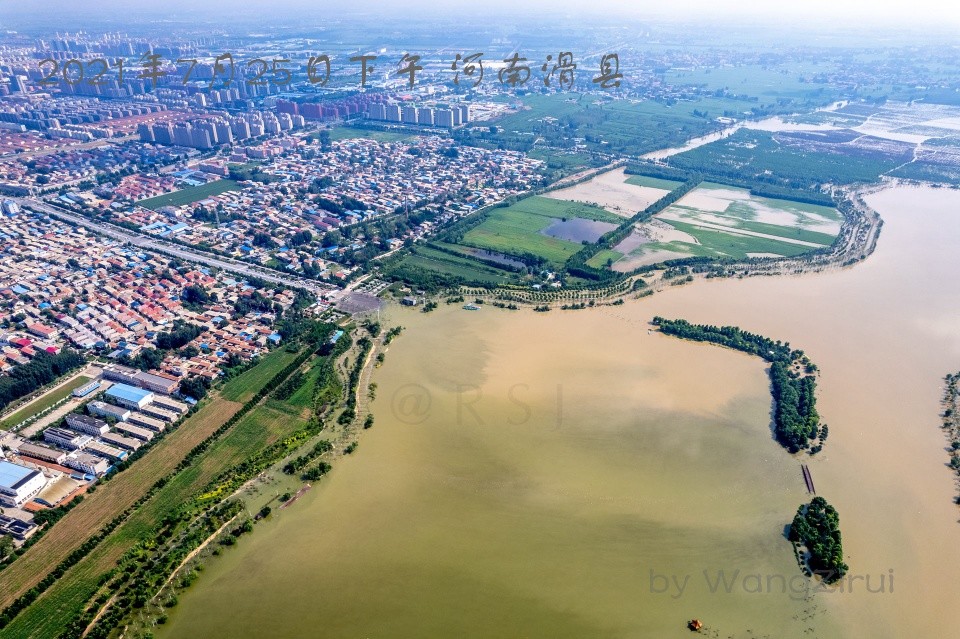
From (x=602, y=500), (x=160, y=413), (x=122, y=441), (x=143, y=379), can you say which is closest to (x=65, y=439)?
(x=122, y=441)

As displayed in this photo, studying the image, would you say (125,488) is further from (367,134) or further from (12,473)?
(367,134)

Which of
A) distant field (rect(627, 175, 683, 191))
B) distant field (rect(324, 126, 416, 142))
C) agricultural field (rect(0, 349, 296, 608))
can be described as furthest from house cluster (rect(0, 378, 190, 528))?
distant field (rect(324, 126, 416, 142))

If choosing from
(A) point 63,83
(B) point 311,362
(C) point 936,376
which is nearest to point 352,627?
(B) point 311,362

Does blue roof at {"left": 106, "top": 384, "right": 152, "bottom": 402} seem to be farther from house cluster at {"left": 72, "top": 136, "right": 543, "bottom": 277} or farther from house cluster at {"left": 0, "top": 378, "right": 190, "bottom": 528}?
house cluster at {"left": 72, "top": 136, "right": 543, "bottom": 277}

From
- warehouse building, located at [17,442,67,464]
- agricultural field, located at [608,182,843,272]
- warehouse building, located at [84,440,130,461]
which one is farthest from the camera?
agricultural field, located at [608,182,843,272]

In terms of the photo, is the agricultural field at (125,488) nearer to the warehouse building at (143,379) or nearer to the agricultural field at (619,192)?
the warehouse building at (143,379)

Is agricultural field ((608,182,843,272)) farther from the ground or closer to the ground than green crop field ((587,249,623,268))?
farther from the ground

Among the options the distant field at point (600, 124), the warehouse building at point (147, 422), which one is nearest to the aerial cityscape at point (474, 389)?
the warehouse building at point (147, 422)
